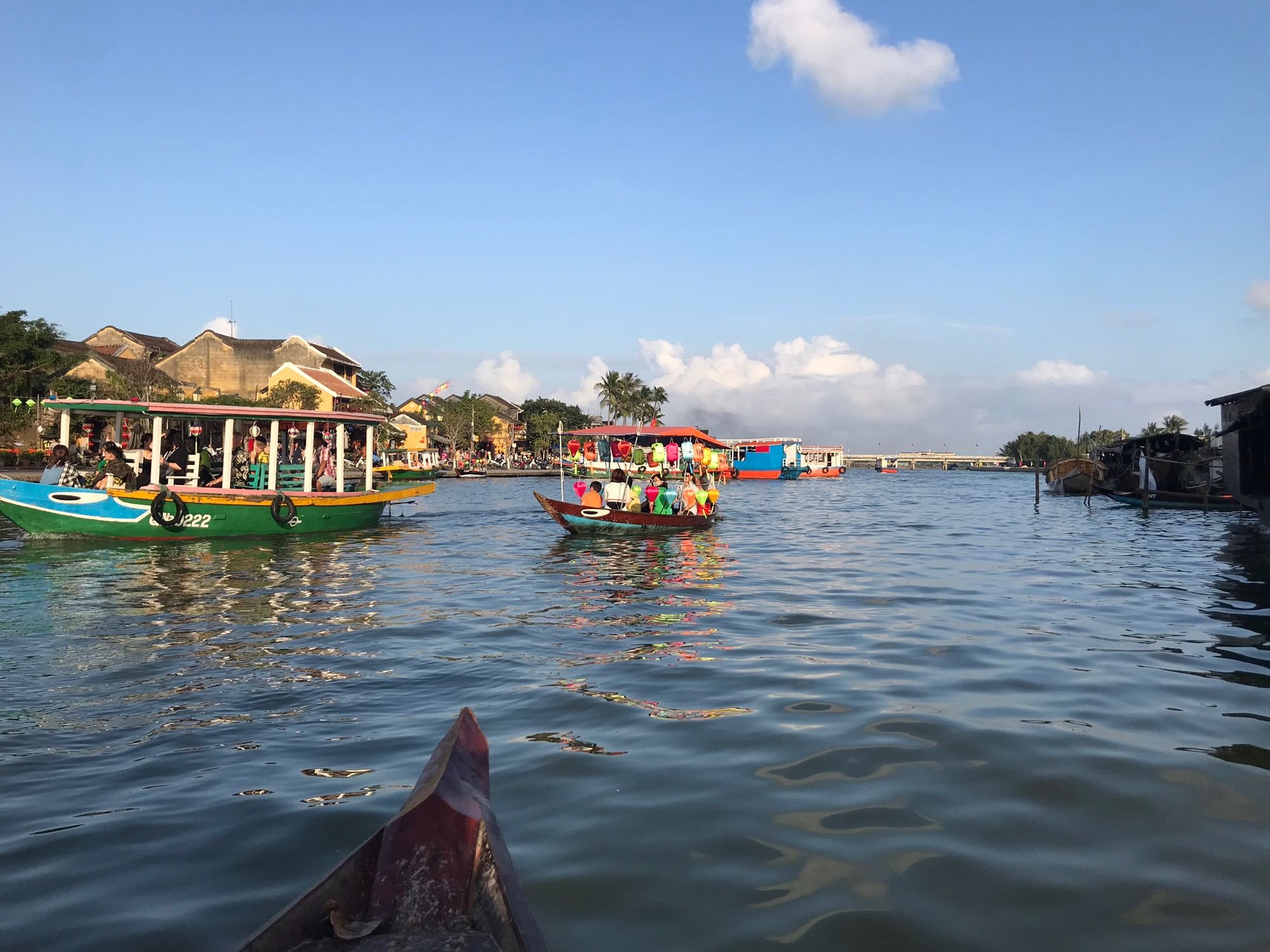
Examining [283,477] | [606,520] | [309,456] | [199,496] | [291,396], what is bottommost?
[606,520]

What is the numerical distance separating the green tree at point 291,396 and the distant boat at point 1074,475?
41.1m

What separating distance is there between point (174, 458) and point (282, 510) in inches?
95.3

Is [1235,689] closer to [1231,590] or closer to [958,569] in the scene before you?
[1231,590]

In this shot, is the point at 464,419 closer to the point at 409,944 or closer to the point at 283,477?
the point at 283,477

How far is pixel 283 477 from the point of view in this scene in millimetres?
20141

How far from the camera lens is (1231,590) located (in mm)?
11898

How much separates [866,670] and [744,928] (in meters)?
4.31

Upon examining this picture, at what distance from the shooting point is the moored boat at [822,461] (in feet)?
245

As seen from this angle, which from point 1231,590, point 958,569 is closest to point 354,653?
point 958,569

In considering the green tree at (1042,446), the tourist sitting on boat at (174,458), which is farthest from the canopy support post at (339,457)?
the green tree at (1042,446)

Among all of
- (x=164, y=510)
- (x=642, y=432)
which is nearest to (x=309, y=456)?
(x=164, y=510)

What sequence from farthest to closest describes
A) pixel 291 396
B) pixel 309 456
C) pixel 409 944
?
1. pixel 291 396
2. pixel 309 456
3. pixel 409 944

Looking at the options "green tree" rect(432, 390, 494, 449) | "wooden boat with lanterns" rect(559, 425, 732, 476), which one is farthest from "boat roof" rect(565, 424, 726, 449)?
"green tree" rect(432, 390, 494, 449)

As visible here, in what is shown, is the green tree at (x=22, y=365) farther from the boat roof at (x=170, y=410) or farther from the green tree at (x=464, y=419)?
the green tree at (x=464, y=419)
